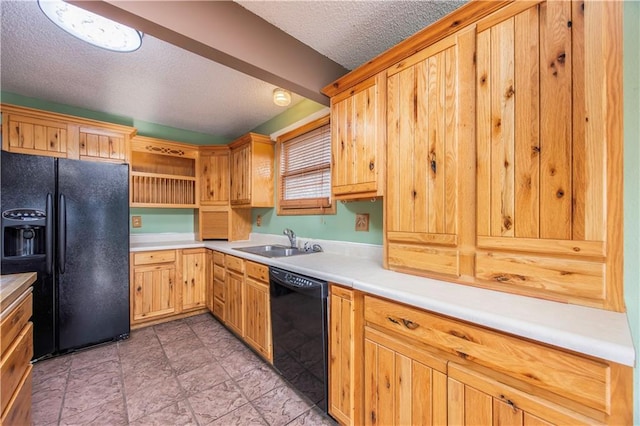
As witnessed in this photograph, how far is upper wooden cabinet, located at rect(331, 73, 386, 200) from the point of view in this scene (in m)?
1.56

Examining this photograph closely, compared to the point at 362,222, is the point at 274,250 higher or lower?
lower

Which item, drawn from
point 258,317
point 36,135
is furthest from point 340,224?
point 36,135

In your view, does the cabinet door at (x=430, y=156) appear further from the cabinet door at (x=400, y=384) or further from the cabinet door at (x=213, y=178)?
the cabinet door at (x=213, y=178)

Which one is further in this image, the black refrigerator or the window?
the window

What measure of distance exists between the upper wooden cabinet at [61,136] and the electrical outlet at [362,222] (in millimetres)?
2651

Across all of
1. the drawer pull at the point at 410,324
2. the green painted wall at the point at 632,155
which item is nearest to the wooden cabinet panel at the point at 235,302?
the drawer pull at the point at 410,324

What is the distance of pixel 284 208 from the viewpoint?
9.77 ft

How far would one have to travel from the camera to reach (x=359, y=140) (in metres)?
1.68

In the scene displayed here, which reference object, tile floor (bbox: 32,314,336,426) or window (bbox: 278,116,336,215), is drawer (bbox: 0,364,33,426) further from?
window (bbox: 278,116,336,215)

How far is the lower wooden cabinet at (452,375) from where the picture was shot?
714 mm

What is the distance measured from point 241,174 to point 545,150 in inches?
115

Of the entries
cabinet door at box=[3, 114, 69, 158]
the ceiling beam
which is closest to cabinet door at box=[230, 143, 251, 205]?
the ceiling beam

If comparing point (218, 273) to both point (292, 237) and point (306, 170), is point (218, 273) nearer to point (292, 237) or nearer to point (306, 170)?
point (292, 237)

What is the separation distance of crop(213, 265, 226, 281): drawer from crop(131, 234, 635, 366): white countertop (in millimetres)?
1423
